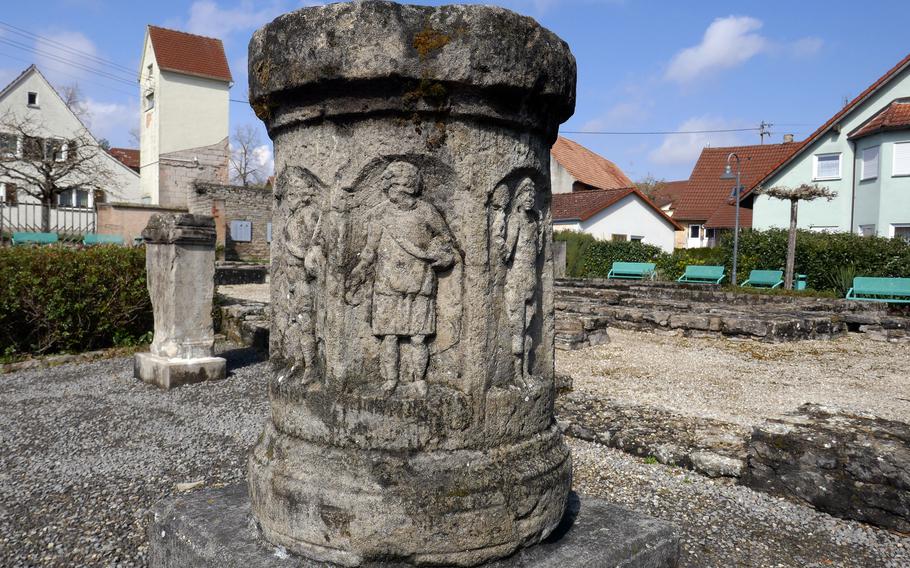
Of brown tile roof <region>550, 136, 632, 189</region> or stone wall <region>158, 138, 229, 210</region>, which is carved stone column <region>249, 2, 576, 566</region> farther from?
brown tile roof <region>550, 136, 632, 189</region>

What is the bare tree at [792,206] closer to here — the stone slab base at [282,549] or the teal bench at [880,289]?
the teal bench at [880,289]

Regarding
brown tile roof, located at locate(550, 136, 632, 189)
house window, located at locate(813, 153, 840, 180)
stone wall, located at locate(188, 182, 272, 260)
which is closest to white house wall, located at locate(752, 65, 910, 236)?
house window, located at locate(813, 153, 840, 180)

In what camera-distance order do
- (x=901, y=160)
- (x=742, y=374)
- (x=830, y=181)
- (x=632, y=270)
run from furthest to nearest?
1. (x=830, y=181)
2. (x=632, y=270)
3. (x=901, y=160)
4. (x=742, y=374)

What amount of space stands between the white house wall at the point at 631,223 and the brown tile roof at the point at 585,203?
347 mm

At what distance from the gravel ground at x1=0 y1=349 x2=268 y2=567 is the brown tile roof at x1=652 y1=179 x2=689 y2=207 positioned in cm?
5326

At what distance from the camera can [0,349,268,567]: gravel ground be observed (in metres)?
3.27

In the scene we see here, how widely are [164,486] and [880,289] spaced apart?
15.8 metres

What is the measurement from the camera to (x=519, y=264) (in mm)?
2430

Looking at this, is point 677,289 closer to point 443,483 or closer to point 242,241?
point 443,483

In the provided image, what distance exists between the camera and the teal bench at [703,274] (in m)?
19.2

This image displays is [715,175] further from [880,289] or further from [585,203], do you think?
[880,289]

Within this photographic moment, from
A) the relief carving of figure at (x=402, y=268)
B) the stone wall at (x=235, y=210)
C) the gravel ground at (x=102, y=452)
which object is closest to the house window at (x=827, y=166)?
the stone wall at (x=235, y=210)

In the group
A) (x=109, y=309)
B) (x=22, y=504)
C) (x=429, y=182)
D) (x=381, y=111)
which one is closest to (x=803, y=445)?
(x=429, y=182)

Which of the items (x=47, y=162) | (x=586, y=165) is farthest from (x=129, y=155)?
(x=586, y=165)
